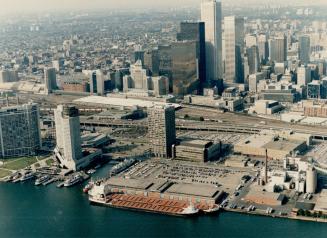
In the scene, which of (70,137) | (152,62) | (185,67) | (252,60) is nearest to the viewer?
(70,137)

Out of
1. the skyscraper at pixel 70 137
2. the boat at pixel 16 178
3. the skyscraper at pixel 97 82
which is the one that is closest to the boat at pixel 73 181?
the skyscraper at pixel 70 137

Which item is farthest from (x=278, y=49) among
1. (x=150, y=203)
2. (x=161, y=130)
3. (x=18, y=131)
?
(x=150, y=203)

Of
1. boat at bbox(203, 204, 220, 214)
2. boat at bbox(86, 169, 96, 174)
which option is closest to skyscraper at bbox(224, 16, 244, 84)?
boat at bbox(86, 169, 96, 174)

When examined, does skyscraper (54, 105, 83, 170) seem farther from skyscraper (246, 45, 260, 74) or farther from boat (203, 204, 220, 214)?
skyscraper (246, 45, 260, 74)

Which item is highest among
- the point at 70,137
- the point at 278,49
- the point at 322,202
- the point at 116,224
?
the point at 278,49

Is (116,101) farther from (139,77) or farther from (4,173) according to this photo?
(4,173)

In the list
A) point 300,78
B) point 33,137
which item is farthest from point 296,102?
point 33,137

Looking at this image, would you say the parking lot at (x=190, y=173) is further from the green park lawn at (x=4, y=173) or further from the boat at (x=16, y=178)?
the green park lawn at (x=4, y=173)
